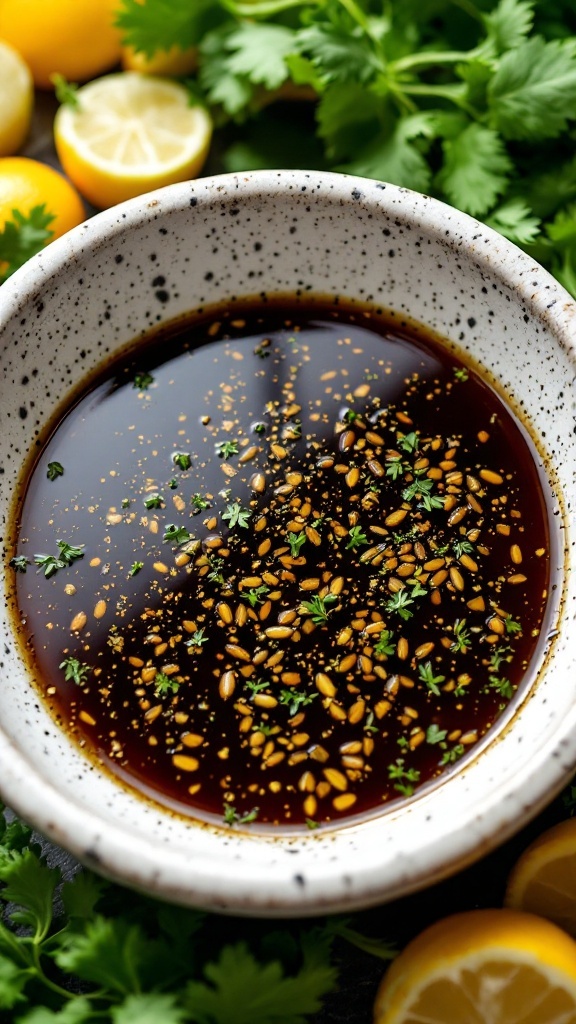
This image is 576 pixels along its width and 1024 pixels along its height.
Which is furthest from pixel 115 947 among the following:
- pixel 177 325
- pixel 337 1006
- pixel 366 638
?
pixel 177 325

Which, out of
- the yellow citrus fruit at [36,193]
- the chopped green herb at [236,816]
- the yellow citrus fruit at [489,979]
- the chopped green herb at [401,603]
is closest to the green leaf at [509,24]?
the yellow citrus fruit at [36,193]

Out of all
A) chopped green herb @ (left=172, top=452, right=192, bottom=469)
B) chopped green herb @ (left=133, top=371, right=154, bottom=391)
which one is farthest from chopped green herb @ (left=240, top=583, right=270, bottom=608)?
chopped green herb @ (left=133, top=371, right=154, bottom=391)

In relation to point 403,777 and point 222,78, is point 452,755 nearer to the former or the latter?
point 403,777

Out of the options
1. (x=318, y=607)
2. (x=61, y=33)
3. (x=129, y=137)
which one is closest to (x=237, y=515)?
(x=318, y=607)

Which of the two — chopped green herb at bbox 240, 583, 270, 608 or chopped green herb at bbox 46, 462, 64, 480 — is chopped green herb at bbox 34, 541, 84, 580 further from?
chopped green herb at bbox 240, 583, 270, 608

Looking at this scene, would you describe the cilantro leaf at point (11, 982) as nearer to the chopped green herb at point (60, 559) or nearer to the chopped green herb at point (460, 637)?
the chopped green herb at point (60, 559)

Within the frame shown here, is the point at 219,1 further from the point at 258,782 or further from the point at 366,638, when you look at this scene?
the point at 258,782
